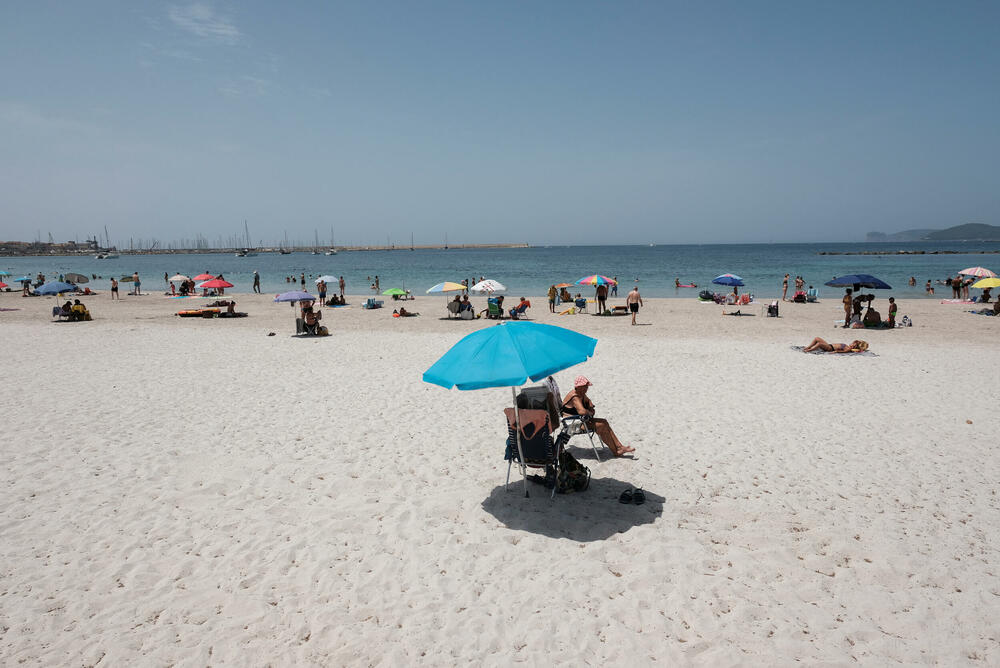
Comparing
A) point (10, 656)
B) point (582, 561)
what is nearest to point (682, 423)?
point (582, 561)

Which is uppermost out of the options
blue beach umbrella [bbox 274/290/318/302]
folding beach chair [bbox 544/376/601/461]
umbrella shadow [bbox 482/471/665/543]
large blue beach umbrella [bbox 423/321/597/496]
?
large blue beach umbrella [bbox 423/321/597/496]

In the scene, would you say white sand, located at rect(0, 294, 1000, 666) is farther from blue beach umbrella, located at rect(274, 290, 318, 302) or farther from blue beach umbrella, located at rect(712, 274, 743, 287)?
blue beach umbrella, located at rect(712, 274, 743, 287)

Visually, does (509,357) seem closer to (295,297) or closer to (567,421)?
(567,421)

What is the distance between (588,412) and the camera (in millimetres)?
6516

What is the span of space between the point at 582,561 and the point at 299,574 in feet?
7.80

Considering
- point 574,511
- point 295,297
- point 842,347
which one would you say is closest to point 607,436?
point 574,511

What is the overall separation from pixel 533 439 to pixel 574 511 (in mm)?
837

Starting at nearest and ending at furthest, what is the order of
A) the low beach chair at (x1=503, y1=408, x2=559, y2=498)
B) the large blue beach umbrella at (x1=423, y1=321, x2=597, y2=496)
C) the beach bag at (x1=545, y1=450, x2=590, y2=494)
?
1. the large blue beach umbrella at (x1=423, y1=321, x2=597, y2=496)
2. the low beach chair at (x1=503, y1=408, x2=559, y2=498)
3. the beach bag at (x1=545, y1=450, x2=590, y2=494)

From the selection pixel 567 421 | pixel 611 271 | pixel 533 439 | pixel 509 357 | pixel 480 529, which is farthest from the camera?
pixel 611 271

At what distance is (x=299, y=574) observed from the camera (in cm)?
431

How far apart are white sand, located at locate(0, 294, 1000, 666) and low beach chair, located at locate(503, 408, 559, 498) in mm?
463

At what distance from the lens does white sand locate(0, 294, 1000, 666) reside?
360 cm

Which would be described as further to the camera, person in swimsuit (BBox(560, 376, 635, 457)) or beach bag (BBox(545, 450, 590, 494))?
person in swimsuit (BBox(560, 376, 635, 457))

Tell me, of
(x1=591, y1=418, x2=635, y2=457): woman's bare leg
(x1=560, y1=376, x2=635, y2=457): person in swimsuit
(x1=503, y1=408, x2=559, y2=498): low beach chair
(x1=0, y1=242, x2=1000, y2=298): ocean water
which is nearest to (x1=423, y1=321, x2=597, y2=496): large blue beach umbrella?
(x1=503, y1=408, x2=559, y2=498): low beach chair
